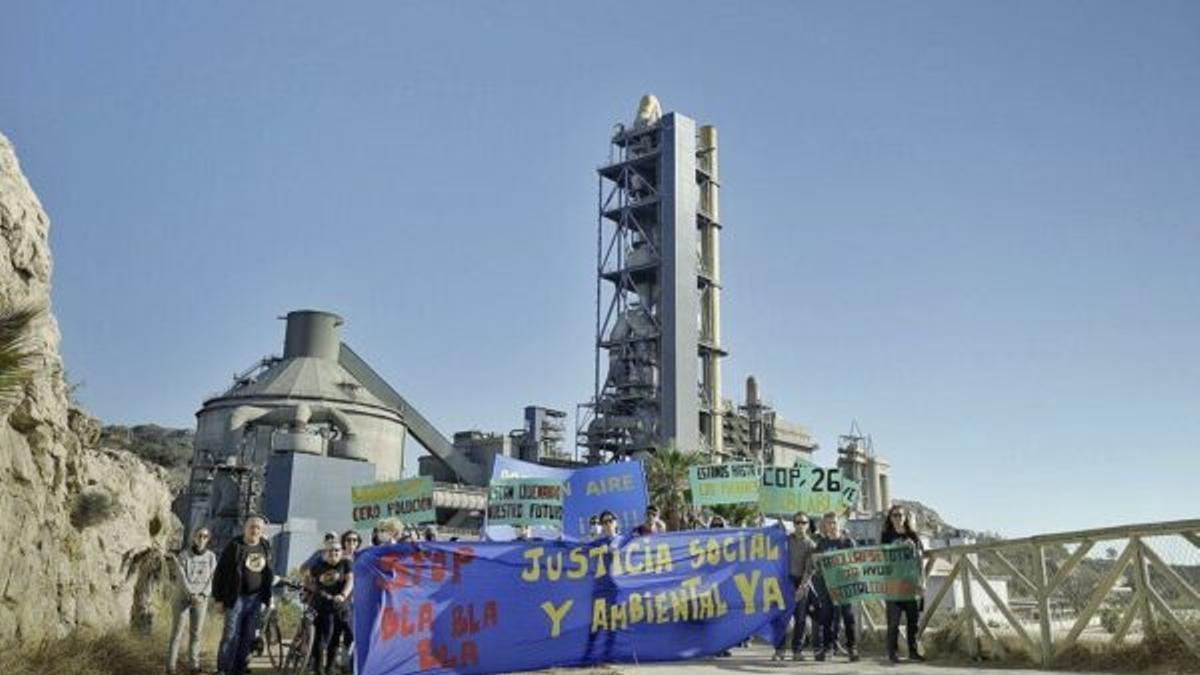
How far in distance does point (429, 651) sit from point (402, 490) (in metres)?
8.16

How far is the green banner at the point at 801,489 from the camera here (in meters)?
17.7

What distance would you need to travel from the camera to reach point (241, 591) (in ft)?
37.8

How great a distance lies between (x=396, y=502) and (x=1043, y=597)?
1129 cm

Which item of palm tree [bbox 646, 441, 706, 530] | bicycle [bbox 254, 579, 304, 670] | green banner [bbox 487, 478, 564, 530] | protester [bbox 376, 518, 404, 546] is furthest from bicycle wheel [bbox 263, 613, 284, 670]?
palm tree [bbox 646, 441, 706, 530]

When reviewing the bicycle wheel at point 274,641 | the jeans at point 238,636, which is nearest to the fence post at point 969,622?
the jeans at point 238,636

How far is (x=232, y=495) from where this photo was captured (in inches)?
2172

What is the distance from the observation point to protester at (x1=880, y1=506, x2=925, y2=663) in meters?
12.6

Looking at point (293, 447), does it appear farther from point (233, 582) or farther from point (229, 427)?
point (233, 582)

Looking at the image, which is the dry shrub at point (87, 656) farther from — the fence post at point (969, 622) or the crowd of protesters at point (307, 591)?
the fence post at point (969, 622)

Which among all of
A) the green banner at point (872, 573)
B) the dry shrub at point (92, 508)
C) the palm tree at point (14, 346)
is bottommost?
the green banner at point (872, 573)

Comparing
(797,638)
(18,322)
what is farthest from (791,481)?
(18,322)

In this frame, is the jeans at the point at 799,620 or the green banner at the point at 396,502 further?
the green banner at the point at 396,502

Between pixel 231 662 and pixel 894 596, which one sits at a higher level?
pixel 894 596

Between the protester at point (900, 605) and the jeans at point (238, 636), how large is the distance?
7.66 m
